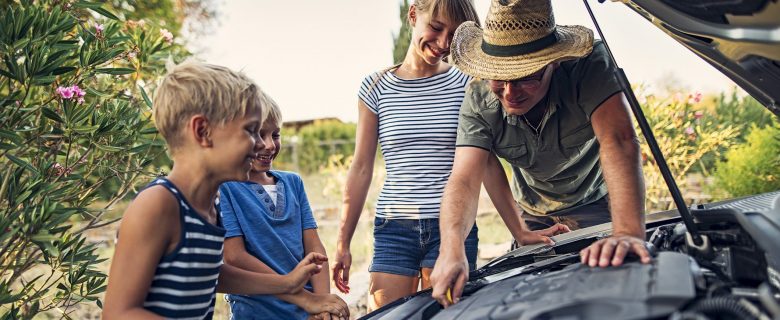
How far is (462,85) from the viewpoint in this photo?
3.13m

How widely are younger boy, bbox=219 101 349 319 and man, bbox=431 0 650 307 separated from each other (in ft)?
1.85

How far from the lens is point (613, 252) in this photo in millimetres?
1667

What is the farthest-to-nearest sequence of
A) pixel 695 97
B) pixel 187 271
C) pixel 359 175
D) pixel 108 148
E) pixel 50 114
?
1. pixel 695 97
2. pixel 359 175
3. pixel 108 148
4. pixel 50 114
5. pixel 187 271

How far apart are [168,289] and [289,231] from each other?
886mm

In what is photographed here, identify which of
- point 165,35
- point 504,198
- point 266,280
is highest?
point 165,35

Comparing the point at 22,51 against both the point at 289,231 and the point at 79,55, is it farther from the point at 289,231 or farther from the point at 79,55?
the point at 289,231

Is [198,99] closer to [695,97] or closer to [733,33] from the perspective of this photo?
[733,33]

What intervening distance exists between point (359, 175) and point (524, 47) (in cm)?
112

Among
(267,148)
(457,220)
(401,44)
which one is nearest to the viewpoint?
(457,220)

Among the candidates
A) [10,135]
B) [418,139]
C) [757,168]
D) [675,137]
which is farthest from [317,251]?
[675,137]

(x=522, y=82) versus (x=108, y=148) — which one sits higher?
(x=522, y=82)

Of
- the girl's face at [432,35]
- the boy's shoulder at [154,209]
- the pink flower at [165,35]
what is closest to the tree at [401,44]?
the pink flower at [165,35]

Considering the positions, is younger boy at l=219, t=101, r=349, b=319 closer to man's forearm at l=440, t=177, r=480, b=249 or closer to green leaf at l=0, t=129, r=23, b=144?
man's forearm at l=440, t=177, r=480, b=249

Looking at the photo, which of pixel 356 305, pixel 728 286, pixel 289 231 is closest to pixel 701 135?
pixel 356 305
